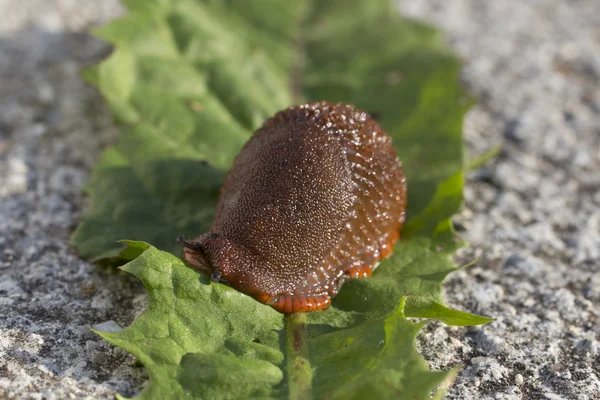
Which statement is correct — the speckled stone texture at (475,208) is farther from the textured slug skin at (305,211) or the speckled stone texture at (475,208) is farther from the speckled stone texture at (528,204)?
the textured slug skin at (305,211)

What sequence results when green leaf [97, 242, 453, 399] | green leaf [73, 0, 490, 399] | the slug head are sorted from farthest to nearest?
the slug head, green leaf [73, 0, 490, 399], green leaf [97, 242, 453, 399]

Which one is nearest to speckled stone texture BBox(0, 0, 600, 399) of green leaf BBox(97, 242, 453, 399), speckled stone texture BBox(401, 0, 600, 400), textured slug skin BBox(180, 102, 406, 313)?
speckled stone texture BBox(401, 0, 600, 400)

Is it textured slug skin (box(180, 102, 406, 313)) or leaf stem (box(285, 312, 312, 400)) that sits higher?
textured slug skin (box(180, 102, 406, 313))

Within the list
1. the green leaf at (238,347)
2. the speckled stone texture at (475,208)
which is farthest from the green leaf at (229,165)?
the speckled stone texture at (475,208)

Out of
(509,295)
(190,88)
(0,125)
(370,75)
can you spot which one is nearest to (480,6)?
(370,75)

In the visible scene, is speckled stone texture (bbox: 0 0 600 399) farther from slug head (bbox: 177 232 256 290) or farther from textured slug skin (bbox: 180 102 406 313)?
textured slug skin (bbox: 180 102 406 313)

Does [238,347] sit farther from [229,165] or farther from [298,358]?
[229,165]
